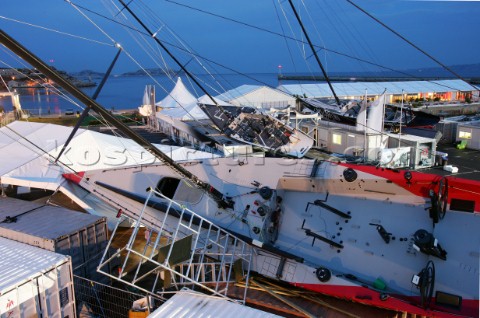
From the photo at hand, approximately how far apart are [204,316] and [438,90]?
4396 centimetres

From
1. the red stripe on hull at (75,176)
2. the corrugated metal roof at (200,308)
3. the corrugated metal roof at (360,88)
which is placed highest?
the corrugated metal roof at (360,88)

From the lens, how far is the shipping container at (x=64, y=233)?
7.75m

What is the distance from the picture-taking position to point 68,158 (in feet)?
41.4

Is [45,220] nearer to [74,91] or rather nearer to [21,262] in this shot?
[21,262]

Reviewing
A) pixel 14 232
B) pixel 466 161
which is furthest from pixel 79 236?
pixel 466 161

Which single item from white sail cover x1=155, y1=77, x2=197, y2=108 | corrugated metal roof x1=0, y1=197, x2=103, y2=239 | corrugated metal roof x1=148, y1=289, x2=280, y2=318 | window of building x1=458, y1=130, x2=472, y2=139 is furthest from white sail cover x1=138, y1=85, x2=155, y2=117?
corrugated metal roof x1=148, y1=289, x2=280, y2=318

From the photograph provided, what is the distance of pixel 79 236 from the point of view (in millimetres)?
8078

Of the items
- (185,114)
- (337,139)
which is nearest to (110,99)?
(185,114)

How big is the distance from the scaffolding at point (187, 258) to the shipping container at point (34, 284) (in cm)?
69

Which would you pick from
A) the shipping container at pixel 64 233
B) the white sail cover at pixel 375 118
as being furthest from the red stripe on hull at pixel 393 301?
the white sail cover at pixel 375 118

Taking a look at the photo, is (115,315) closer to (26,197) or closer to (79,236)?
(79,236)

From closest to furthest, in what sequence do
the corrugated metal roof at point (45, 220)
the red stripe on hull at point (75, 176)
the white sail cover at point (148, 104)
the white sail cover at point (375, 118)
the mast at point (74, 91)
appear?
the mast at point (74, 91), the corrugated metal roof at point (45, 220), the red stripe on hull at point (75, 176), the white sail cover at point (375, 118), the white sail cover at point (148, 104)

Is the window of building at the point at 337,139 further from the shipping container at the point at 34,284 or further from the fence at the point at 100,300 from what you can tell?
the shipping container at the point at 34,284

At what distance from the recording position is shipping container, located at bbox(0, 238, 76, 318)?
5.79 m
